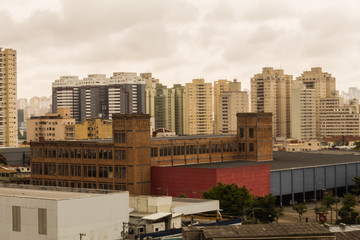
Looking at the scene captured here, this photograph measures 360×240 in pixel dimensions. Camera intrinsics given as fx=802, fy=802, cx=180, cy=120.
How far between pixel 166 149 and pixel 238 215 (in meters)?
26.2

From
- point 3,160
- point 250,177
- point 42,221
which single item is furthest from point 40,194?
point 3,160

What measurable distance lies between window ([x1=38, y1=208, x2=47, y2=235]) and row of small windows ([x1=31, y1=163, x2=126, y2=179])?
40834mm

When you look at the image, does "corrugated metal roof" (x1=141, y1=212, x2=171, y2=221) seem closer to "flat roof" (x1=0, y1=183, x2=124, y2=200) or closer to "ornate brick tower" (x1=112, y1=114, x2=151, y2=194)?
"flat roof" (x1=0, y1=183, x2=124, y2=200)

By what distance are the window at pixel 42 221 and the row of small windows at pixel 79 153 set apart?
135ft

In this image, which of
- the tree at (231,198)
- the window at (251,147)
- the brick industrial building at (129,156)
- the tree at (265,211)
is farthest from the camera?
the window at (251,147)

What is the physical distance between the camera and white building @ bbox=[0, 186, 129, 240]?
70.0 metres

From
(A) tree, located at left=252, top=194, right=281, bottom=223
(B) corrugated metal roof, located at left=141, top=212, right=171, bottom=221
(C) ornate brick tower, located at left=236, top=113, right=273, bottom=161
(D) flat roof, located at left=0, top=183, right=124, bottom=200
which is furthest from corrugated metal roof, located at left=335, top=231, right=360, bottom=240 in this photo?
(C) ornate brick tower, located at left=236, top=113, right=273, bottom=161

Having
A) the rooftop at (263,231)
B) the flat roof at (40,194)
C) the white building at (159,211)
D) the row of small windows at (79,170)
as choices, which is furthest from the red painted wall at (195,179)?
the rooftop at (263,231)

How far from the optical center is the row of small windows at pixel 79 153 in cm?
11262

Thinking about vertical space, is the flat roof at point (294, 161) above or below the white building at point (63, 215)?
above

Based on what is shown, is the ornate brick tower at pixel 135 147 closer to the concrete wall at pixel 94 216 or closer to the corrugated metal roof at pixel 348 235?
the concrete wall at pixel 94 216

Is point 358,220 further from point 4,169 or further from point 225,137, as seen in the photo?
point 4,169

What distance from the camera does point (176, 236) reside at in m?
73.5

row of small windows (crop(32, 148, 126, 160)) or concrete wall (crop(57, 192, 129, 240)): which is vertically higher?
row of small windows (crop(32, 148, 126, 160))
